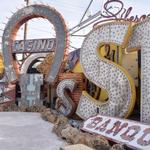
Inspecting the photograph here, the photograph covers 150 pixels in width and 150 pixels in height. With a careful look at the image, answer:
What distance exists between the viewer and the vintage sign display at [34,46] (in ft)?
51.2

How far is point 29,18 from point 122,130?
9074 millimetres

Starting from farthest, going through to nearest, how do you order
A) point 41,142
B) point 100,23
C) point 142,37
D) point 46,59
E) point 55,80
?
point 46,59 → point 55,80 → point 100,23 → point 142,37 → point 41,142

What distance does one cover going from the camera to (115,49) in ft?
41.1

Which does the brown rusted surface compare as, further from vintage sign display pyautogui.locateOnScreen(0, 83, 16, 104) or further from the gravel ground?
vintage sign display pyautogui.locateOnScreen(0, 83, 16, 104)

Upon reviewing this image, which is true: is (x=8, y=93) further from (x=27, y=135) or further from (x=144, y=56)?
(x=144, y=56)

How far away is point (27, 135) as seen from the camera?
9320 millimetres

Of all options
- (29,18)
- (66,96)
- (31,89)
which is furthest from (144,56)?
(29,18)

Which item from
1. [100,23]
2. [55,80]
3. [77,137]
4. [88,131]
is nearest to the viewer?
[77,137]

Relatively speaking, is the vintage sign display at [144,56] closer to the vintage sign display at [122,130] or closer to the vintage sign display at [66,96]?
the vintage sign display at [122,130]

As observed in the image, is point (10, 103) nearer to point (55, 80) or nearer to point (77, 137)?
point (55, 80)

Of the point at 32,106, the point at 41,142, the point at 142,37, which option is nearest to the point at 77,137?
the point at 41,142

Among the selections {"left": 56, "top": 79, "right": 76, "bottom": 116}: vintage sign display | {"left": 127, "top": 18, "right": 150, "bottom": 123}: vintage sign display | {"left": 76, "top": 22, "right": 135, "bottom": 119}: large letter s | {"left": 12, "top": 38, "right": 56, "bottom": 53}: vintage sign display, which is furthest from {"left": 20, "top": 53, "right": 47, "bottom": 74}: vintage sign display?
{"left": 127, "top": 18, "right": 150, "bottom": 123}: vintage sign display

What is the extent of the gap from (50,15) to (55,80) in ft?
8.59

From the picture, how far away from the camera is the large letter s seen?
34.8ft
